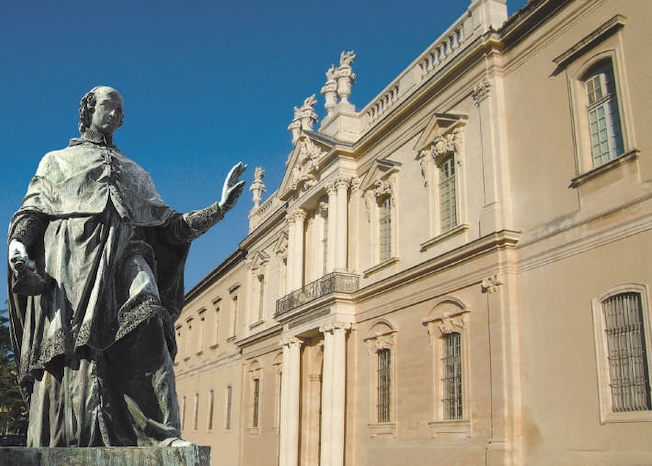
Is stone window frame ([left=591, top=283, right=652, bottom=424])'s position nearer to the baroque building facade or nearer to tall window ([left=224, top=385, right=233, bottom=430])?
the baroque building facade

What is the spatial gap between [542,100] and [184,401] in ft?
110

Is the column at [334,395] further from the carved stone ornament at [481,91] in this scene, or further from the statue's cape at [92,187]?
the statue's cape at [92,187]

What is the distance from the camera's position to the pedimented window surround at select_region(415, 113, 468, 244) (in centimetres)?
1825

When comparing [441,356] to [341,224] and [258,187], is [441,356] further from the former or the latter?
[258,187]

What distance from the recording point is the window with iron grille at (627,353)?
12555mm

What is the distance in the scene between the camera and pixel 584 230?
1429cm

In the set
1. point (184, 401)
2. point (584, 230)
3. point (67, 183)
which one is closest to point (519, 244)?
point (584, 230)

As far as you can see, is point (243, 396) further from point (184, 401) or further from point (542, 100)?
point (542, 100)

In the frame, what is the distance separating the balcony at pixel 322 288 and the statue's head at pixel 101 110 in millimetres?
18953

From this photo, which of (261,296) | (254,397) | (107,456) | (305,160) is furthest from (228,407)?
(107,456)

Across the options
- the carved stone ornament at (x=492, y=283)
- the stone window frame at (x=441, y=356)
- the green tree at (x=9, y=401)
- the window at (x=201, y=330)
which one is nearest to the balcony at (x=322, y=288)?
the stone window frame at (x=441, y=356)

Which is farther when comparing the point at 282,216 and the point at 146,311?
the point at 282,216

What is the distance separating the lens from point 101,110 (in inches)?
149

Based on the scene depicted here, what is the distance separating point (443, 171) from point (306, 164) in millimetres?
8304
